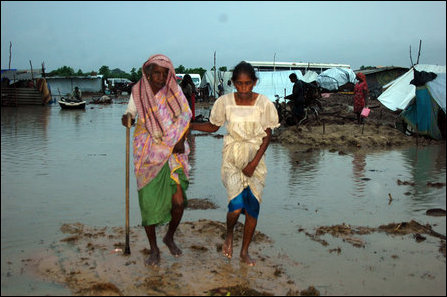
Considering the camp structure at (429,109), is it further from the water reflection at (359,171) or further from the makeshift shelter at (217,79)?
the makeshift shelter at (217,79)

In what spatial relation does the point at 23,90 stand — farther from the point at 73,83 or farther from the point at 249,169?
the point at 249,169

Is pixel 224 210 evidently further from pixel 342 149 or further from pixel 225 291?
pixel 342 149

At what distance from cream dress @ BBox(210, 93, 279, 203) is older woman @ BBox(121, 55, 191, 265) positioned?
13.7 inches

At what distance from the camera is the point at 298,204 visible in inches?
215

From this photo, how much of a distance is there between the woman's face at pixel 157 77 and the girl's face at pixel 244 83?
546mm

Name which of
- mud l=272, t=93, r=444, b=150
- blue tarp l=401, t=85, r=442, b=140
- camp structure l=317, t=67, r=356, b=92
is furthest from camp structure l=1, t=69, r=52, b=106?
blue tarp l=401, t=85, r=442, b=140

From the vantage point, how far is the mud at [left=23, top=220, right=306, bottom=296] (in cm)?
315

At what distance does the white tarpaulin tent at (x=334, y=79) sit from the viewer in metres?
30.5

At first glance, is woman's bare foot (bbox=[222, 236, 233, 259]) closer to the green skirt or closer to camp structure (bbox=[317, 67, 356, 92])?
the green skirt

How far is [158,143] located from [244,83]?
795mm

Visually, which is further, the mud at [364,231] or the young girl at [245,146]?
the mud at [364,231]

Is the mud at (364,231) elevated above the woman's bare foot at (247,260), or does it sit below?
above

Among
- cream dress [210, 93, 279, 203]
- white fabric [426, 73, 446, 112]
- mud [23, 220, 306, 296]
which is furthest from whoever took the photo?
white fabric [426, 73, 446, 112]

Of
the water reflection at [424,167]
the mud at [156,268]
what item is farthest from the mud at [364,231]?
the water reflection at [424,167]
